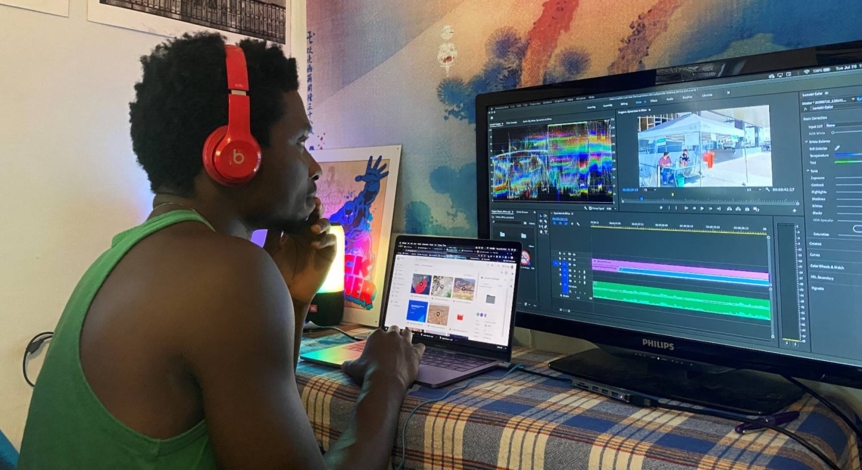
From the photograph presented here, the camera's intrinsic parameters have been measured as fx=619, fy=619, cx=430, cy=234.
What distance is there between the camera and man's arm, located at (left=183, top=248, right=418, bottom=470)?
70 centimetres

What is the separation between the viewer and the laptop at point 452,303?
1229mm

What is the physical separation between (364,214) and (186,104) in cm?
90

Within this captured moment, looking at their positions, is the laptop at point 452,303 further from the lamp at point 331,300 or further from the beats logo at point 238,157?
the beats logo at point 238,157

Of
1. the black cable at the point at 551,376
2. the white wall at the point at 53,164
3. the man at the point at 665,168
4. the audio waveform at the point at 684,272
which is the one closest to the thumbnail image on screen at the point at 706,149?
the man at the point at 665,168

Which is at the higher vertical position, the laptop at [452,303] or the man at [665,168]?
the man at [665,168]

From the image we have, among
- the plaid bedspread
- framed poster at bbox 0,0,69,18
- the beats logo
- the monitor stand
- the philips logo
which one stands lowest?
the plaid bedspread

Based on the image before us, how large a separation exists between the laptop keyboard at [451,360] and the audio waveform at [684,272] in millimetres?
294

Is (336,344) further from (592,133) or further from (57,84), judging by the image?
(57,84)

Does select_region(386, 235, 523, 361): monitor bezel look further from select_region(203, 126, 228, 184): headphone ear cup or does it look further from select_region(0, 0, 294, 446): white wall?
select_region(0, 0, 294, 446): white wall

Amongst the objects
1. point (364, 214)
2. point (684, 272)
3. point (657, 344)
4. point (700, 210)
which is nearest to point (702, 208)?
point (700, 210)

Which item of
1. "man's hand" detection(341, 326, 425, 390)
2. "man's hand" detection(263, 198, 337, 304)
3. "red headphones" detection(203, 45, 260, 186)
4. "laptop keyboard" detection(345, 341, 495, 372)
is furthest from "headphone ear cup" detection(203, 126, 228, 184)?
"laptop keyboard" detection(345, 341, 495, 372)

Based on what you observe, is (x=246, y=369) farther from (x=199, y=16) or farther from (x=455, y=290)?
(x=199, y=16)

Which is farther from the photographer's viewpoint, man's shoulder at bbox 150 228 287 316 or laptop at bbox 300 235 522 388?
laptop at bbox 300 235 522 388

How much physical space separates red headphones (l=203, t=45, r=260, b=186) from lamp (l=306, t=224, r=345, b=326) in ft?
2.54
